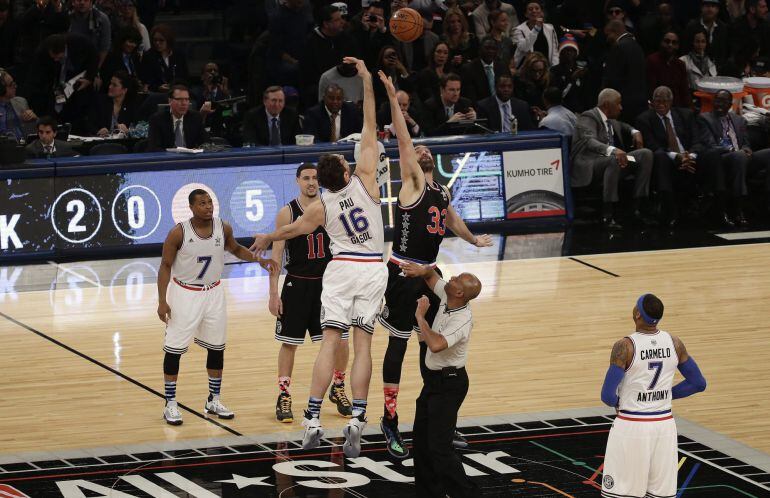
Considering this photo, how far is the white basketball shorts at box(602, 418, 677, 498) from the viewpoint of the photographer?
8.11m

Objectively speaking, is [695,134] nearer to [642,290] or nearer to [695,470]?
[642,290]

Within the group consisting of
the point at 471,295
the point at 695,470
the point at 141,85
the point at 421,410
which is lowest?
the point at 695,470

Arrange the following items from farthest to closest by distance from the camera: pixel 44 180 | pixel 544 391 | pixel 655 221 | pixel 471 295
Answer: pixel 655 221
pixel 44 180
pixel 544 391
pixel 471 295

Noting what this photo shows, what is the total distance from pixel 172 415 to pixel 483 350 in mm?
3398

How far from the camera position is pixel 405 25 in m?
17.2

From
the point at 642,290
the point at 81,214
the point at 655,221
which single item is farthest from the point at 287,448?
the point at 655,221

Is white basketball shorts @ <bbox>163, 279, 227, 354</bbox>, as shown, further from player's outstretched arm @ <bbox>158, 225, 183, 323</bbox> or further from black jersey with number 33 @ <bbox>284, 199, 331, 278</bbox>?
black jersey with number 33 @ <bbox>284, 199, 331, 278</bbox>

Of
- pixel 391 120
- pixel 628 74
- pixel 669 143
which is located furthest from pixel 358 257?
pixel 628 74

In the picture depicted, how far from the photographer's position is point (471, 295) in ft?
29.5

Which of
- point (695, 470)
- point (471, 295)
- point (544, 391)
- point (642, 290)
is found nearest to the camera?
point (471, 295)

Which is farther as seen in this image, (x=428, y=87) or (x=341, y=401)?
(x=428, y=87)

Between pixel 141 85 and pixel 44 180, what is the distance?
3123 mm

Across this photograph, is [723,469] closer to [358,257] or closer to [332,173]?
[358,257]

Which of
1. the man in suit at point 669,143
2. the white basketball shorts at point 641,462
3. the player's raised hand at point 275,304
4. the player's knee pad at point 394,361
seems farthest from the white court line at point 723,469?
the man in suit at point 669,143
